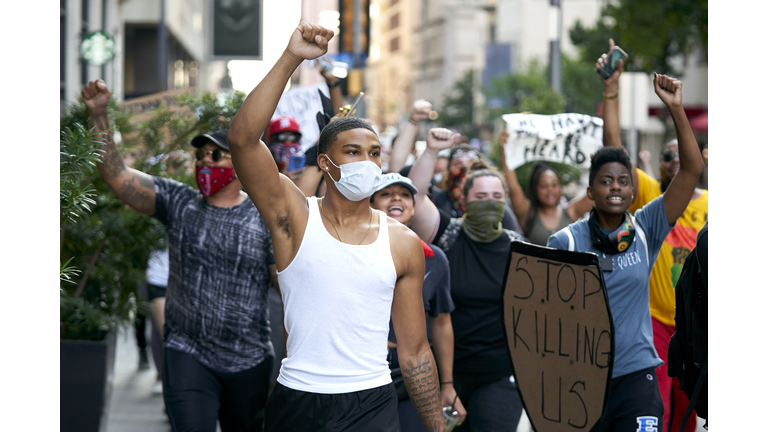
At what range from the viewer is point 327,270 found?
3.12 meters

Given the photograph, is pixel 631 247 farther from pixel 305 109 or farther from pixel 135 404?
pixel 135 404

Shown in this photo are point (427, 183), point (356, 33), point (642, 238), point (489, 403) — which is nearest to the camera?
point (642, 238)

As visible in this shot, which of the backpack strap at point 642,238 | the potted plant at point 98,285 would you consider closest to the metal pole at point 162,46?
the potted plant at point 98,285

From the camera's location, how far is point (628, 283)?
4.33 meters

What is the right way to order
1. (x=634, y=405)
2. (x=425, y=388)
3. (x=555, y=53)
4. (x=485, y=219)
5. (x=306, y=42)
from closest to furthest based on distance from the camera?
(x=306, y=42) → (x=425, y=388) → (x=634, y=405) → (x=485, y=219) → (x=555, y=53)

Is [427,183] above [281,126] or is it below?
below

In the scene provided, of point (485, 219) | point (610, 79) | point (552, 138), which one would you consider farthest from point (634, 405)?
point (552, 138)

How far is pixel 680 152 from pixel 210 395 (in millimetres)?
2644

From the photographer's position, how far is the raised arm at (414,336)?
3385 millimetres

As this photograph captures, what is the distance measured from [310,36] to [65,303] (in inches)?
119

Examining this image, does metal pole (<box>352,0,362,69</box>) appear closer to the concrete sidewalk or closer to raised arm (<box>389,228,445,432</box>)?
the concrete sidewalk

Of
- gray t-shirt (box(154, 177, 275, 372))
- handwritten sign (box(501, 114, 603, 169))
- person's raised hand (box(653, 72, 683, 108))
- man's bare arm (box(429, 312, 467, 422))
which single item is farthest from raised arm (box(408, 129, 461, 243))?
handwritten sign (box(501, 114, 603, 169))

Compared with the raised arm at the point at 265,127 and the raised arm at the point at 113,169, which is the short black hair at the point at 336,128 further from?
the raised arm at the point at 113,169

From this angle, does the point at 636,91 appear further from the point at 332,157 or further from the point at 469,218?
the point at 332,157
